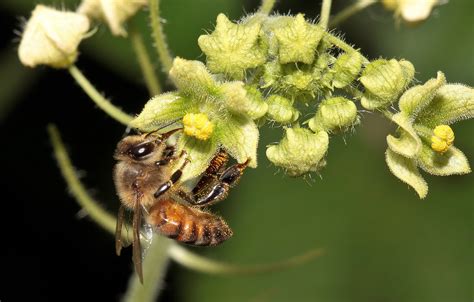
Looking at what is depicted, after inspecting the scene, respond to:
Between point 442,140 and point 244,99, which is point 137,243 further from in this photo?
point 442,140

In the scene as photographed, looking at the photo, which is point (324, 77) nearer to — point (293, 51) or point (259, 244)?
point (293, 51)

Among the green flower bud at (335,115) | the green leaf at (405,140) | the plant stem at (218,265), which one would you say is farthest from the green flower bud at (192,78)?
the plant stem at (218,265)

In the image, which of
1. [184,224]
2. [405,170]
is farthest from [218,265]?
[405,170]

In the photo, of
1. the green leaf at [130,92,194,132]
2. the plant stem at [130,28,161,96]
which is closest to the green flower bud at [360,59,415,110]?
the green leaf at [130,92,194,132]

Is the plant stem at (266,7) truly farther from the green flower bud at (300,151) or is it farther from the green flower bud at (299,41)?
the green flower bud at (300,151)

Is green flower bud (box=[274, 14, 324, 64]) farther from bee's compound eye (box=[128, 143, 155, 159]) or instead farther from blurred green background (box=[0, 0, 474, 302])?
blurred green background (box=[0, 0, 474, 302])
